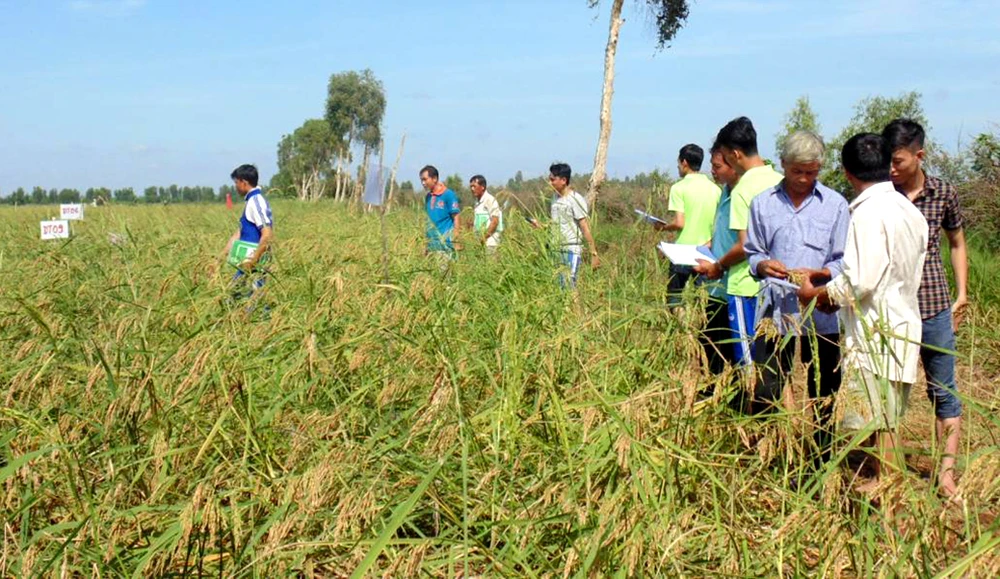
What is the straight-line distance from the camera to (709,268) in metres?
4.27

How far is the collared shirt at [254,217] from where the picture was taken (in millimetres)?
6953

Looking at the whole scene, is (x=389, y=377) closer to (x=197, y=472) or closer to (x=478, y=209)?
(x=197, y=472)

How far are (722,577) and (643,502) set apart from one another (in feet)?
0.76

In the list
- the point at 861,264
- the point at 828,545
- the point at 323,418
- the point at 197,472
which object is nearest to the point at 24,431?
the point at 197,472

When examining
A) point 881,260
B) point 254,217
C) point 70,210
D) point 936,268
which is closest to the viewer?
point 881,260

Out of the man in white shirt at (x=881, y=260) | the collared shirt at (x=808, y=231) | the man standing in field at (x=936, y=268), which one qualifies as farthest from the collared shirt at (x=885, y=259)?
the man standing in field at (x=936, y=268)

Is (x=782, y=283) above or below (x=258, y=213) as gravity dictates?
below

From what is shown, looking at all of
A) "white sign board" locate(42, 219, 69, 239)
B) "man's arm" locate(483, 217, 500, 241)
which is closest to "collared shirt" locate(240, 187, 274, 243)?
"man's arm" locate(483, 217, 500, 241)

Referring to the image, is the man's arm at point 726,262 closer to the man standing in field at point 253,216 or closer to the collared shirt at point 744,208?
the collared shirt at point 744,208

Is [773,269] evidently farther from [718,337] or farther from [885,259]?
[718,337]

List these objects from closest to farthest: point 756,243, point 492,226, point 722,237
Answer: 1. point 756,243
2. point 722,237
3. point 492,226

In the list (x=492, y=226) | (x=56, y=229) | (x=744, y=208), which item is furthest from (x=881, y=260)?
(x=56, y=229)

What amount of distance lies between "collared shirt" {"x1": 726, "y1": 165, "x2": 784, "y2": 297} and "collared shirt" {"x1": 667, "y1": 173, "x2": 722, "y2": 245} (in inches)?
31.9

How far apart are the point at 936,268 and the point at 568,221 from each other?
2.08 meters
